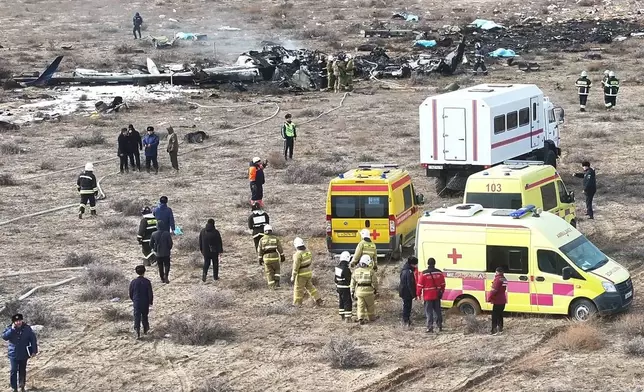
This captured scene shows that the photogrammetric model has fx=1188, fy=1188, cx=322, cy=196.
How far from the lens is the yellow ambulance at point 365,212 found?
911 inches

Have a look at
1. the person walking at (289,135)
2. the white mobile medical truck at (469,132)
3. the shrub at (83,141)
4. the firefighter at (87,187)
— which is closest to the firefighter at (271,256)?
the firefighter at (87,187)

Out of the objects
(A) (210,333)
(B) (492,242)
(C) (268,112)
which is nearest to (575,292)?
(B) (492,242)

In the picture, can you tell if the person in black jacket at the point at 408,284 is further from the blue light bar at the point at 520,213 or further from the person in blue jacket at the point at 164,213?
the person in blue jacket at the point at 164,213

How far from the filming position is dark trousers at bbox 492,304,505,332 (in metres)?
18.6

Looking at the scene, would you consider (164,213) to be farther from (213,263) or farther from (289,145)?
(289,145)

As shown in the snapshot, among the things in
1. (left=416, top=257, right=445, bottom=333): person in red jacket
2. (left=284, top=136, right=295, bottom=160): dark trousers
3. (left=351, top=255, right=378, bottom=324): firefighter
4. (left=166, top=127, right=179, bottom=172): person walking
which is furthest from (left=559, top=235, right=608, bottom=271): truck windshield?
(left=284, top=136, right=295, bottom=160): dark trousers

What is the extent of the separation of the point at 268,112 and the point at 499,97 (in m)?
17.0

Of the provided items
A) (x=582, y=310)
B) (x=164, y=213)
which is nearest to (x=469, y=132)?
(x=164, y=213)

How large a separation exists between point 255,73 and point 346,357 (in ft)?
115

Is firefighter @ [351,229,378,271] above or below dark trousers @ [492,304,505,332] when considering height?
above

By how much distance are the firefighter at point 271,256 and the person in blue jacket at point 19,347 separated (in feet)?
20.0

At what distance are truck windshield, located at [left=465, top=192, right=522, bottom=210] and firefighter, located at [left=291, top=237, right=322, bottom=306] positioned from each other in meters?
4.44

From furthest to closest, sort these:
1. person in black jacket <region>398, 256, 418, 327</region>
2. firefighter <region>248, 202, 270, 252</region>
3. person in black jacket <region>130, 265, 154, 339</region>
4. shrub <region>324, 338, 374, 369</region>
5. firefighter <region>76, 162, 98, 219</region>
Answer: firefighter <region>76, 162, 98, 219</region>
firefighter <region>248, 202, 270, 252</region>
person in black jacket <region>398, 256, 418, 327</region>
person in black jacket <region>130, 265, 154, 339</region>
shrub <region>324, 338, 374, 369</region>

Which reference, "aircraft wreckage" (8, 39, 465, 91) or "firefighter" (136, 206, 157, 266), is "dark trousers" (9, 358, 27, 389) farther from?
"aircraft wreckage" (8, 39, 465, 91)
